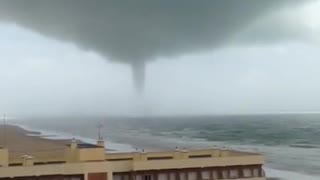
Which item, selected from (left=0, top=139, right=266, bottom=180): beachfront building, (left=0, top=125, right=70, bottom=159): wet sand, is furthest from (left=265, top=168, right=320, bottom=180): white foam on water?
(left=0, top=139, right=266, bottom=180): beachfront building

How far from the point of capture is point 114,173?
4356 centimetres

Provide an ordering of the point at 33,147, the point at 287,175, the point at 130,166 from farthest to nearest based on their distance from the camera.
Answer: the point at 33,147, the point at 287,175, the point at 130,166

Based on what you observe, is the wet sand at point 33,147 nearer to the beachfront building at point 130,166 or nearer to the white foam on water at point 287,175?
the beachfront building at point 130,166

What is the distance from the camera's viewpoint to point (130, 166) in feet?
145

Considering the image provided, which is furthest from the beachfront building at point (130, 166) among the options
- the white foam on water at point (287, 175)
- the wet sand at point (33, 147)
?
the white foam on water at point (287, 175)

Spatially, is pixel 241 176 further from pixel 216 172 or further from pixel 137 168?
pixel 137 168

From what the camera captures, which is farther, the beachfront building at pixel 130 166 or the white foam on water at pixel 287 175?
the white foam on water at pixel 287 175

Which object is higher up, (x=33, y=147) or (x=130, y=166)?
(x=130, y=166)

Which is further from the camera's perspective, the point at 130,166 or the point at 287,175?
the point at 287,175

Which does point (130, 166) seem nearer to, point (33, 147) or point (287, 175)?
point (287, 175)

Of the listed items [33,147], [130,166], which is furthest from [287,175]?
[130,166]

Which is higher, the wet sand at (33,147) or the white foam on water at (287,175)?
the wet sand at (33,147)

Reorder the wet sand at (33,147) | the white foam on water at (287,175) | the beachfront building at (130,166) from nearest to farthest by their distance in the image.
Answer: the beachfront building at (130,166) → the wet sand at (33,147) → the white foam on water at (287,175)

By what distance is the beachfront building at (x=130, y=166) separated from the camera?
4050 centimetres
